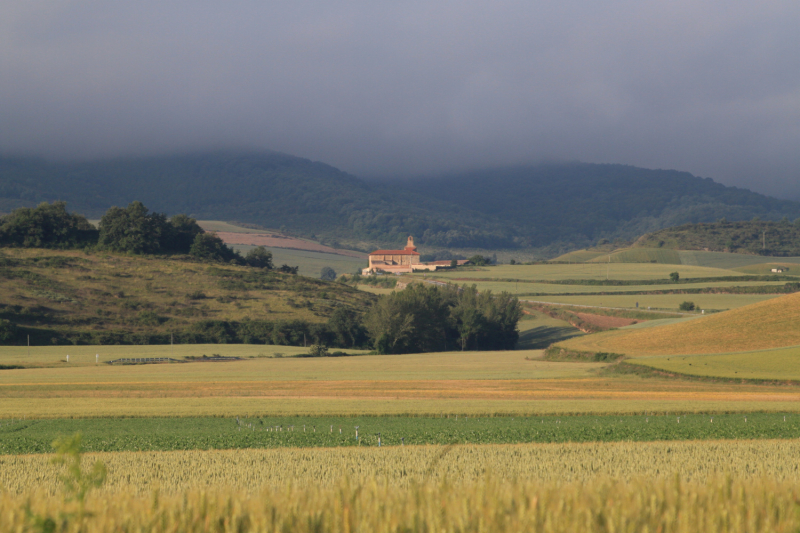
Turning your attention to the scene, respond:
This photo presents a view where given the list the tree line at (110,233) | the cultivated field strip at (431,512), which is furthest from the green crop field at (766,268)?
the cultivated field strip at (431,512)

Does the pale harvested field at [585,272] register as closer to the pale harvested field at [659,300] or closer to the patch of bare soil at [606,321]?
the pale harvested field at [659,300]

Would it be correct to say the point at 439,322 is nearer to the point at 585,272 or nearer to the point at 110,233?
the point at 110,233

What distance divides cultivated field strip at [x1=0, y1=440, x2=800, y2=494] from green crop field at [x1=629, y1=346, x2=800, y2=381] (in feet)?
120

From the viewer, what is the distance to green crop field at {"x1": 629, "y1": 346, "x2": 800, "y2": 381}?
49.1m

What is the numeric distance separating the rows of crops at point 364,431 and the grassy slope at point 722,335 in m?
32.2

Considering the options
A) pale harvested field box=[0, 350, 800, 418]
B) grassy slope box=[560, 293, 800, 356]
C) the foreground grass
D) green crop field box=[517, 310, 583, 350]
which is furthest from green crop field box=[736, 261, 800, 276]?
pale harvested field box=[0, 350, 800, 418]

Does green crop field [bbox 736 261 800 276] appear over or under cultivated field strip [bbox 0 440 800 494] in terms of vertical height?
over

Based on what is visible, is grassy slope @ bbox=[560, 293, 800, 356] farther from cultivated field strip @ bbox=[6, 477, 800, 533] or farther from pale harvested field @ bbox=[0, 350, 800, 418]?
cultivated field strip @ bbox=[6, 477, 800, 533]

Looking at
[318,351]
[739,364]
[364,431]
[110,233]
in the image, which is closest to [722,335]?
[739,364]

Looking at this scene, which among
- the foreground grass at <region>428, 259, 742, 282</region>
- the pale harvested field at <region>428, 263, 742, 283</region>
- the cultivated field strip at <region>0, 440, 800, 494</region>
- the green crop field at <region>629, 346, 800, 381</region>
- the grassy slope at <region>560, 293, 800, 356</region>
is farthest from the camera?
the pale harvested field at <region>428, 263, 742, 283</region>

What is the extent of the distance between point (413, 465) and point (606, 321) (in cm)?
9913

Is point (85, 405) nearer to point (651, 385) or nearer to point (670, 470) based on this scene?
point (670, 470)

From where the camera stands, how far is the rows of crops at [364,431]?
20234 mm

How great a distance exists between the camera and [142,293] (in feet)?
367
